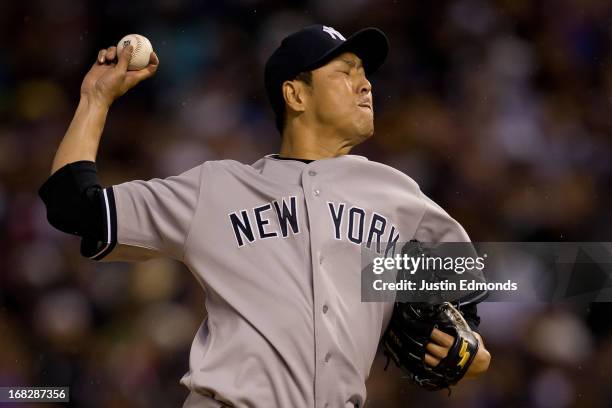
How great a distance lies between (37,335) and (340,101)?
185cm

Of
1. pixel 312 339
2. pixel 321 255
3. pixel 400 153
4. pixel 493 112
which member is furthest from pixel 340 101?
pixel 493 112

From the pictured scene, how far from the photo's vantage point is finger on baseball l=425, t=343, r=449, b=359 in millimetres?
2061

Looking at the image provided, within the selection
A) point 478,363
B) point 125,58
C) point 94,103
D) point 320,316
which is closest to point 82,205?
point 94,103

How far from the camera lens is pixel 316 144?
223 cm

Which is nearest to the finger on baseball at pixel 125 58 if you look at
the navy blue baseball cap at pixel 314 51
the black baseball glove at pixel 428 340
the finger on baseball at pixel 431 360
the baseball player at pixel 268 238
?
the baseball player at pixel 268 238

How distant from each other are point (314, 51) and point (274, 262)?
53 cm

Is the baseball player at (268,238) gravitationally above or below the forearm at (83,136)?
below

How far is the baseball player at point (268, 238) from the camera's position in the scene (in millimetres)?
1936

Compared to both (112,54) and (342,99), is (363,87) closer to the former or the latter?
(342,99)

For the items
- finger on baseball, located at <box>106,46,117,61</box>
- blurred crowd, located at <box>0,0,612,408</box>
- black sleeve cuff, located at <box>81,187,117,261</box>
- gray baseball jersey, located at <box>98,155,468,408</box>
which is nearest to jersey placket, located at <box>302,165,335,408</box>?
gray baseball jersey, located at <box>98,155,468,408</box>

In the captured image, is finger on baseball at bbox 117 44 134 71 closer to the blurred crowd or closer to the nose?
the nose

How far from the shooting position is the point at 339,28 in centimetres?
403

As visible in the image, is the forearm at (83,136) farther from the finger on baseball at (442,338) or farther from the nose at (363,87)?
the finger on baseball at (442,338)

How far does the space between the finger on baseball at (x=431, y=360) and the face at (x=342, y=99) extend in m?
0.51
